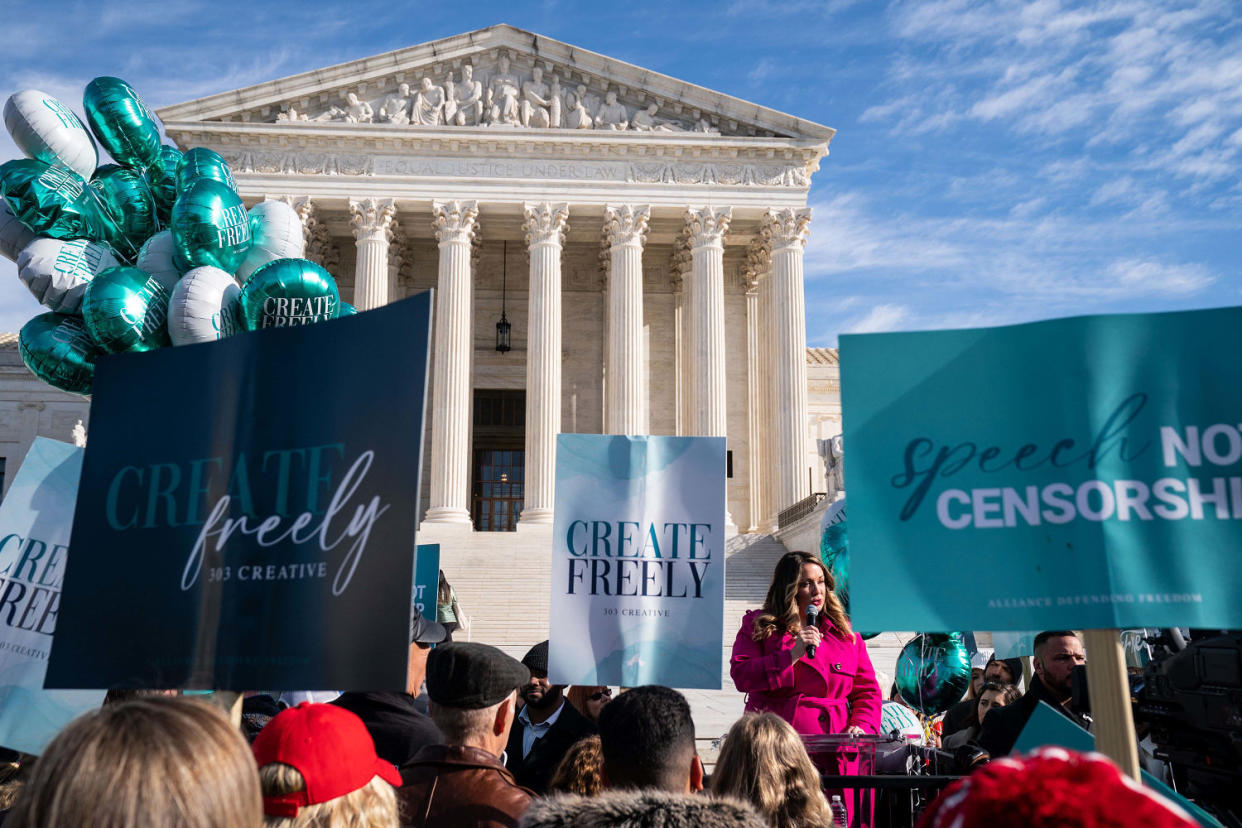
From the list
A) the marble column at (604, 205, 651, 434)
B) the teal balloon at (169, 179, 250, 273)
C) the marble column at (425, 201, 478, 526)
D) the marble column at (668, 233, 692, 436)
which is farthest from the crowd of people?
the marble column at (668, 233, 692, 436)

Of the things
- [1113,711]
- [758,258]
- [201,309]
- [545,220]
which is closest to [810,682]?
[1113,711]

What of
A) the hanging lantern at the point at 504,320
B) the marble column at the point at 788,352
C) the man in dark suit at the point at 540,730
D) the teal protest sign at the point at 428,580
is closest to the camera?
the man in dark suit at the point at 540,730

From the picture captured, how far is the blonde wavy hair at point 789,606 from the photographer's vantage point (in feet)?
18.7

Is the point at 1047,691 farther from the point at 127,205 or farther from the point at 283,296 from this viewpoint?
the point at 127,205

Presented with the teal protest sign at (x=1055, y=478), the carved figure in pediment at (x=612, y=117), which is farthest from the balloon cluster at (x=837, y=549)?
the carved figure in pediment at (x=612, y=117)

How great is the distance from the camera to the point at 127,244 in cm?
927

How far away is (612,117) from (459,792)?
30112 mm

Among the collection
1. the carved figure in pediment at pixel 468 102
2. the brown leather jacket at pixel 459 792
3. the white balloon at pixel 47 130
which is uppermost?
the carved figure in pediment at pixel 468 102

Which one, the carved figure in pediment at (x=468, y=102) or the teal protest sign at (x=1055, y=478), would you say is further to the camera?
the carved figure in pediment at (x=468, y=102)

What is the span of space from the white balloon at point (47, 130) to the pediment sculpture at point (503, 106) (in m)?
23.1

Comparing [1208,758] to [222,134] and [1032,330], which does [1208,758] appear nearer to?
[1032,330]

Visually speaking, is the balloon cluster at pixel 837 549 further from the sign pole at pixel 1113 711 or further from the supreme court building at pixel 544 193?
the supreme court building at pixel 544 193

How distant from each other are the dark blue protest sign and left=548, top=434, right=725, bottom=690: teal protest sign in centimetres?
282

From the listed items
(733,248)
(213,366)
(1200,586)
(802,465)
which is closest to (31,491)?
(213,366)
